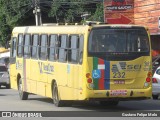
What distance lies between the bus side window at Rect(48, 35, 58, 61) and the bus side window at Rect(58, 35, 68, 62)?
0.39m

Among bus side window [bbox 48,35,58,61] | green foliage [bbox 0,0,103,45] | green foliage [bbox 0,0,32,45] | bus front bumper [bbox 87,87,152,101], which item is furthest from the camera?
green foliage [bbox 0,0,32,45]

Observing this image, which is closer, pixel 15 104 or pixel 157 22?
pixel 15 104

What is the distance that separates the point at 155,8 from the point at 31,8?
79.6 feet

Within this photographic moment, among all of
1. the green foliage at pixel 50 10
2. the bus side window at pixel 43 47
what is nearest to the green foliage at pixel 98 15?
the green foliage at pixel 50 10

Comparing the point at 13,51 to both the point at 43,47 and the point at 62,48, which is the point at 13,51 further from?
the point at 62,48

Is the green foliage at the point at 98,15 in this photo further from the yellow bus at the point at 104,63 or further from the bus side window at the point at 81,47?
the bus side window at the point at 81,47

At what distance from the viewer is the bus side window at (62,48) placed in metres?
21.0

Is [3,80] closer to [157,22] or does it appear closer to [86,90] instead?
[157,22]

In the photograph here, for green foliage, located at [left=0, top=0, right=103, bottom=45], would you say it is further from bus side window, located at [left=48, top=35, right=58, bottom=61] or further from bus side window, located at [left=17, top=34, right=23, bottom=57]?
bus side window, located at [left=48, top=35, right=58, bottom=61]

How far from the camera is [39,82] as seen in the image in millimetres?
23703

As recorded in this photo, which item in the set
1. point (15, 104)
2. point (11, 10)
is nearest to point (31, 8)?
point (11, 10)

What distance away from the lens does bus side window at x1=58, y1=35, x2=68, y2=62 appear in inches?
828

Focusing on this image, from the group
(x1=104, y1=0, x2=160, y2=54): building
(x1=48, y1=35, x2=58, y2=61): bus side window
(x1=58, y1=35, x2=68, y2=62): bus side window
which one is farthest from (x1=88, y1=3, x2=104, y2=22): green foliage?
(x1=58, y1=35, x2=68, y2=62): bus side window

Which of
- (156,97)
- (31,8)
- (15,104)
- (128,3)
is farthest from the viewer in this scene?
(31,8)
